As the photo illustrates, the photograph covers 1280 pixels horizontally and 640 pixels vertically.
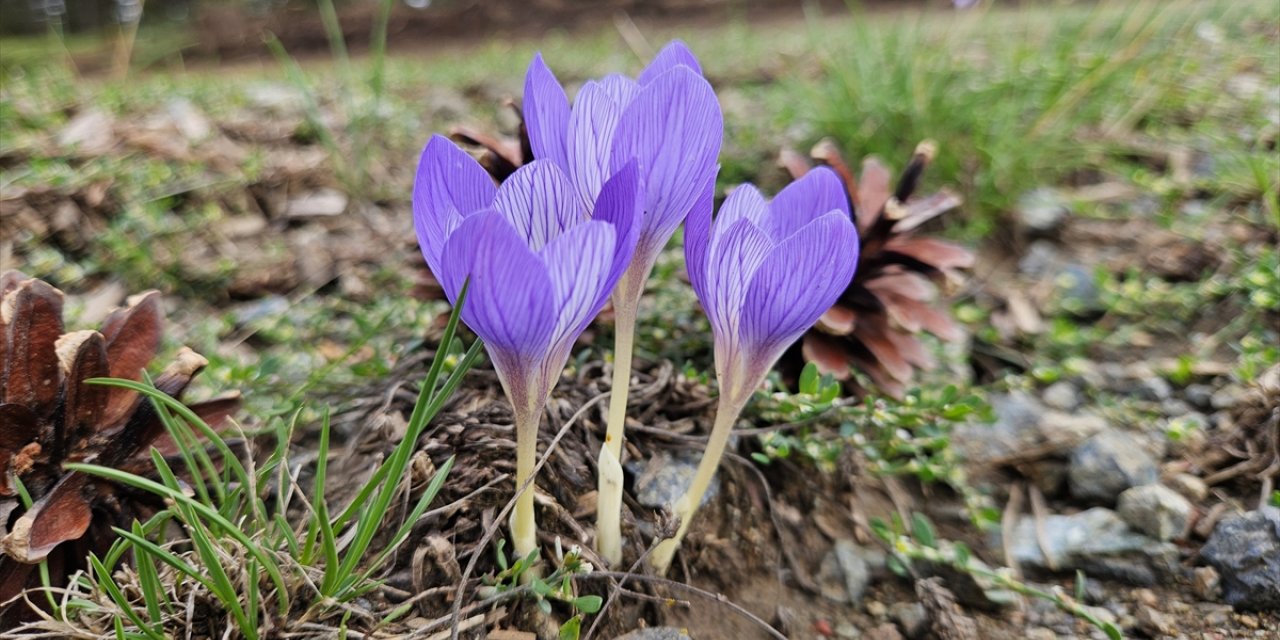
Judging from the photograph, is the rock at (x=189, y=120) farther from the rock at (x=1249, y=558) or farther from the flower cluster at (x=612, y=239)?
the rock at (x=1249, y=558)

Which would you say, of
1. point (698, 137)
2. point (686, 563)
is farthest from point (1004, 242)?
point (698, 137)

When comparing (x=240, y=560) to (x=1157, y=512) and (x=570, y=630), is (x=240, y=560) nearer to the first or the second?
(x=570, y=630)

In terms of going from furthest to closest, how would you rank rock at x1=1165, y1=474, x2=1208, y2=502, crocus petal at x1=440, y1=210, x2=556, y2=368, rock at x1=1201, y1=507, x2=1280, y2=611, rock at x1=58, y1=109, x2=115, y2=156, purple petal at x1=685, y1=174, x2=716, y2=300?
rock at x1=58, y1=109, x2=115, y2=156, rock at x1=1165, y1=474, x2=1208, y2=502, rock at x1=1201, y1=507, x2=1280, y2=611, purple petal at x1=685, y1=174, x2=716, y2=300, crocus petal at x1=440, y1=210, x2=556, y2=368

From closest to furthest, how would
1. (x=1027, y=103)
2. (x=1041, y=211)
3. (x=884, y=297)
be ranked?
(x=884, y=297), (x=1041, y=211), (x=1027, y=103)

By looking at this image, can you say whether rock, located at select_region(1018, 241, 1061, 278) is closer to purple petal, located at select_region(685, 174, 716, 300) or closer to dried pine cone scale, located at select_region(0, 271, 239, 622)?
purple petal, located at select_region(685, 174, 716, 300)

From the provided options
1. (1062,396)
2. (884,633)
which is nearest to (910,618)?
(884,633)

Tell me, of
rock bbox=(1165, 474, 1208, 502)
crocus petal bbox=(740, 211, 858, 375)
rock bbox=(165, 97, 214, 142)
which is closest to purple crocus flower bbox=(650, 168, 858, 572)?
crocus petal bbox=(740, 211, 858, 375)

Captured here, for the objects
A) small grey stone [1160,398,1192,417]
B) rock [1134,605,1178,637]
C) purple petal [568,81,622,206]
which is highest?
purple petal [568,81,622,206]

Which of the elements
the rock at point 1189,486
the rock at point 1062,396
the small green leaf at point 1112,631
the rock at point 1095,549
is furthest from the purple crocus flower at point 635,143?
the rock at point 1062,396
